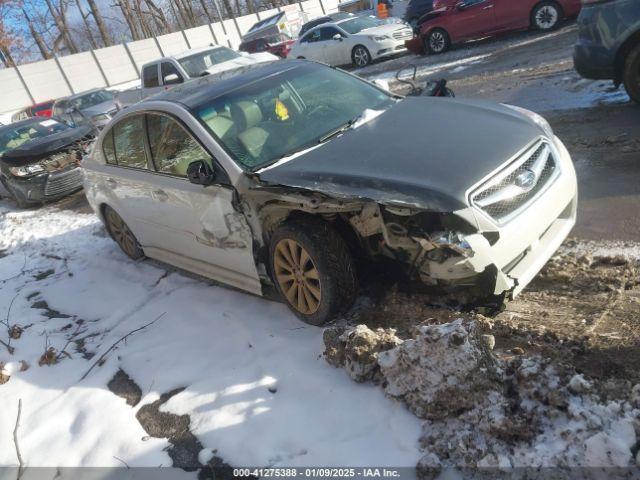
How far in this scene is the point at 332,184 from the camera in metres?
3.15

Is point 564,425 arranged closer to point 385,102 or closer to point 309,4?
point 385,102

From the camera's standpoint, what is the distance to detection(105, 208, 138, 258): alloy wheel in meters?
5.52

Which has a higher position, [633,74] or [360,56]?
[360,56]

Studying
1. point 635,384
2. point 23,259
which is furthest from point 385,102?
point 23,259

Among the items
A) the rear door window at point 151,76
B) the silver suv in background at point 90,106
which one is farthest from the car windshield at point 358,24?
the silver suv in background at point 90,106

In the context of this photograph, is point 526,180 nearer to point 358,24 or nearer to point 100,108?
point 358,24

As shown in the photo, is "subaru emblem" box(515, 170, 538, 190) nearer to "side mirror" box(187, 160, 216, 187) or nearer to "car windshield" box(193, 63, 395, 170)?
"car windshield" box(193, 63, 395, 170)

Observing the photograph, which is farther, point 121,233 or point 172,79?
point 172,79

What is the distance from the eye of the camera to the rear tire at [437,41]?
13703 mm

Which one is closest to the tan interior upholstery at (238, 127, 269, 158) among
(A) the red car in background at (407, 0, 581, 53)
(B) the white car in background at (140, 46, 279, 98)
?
(B) the white car in background at (140, 46, 279, 98)

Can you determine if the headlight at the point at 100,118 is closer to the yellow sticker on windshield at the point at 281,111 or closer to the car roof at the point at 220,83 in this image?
the car roof at the point at 220,83

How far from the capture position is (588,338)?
9.36 feet

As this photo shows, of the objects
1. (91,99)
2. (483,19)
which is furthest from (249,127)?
(91,99)

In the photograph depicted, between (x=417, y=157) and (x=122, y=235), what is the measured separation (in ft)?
12.3
